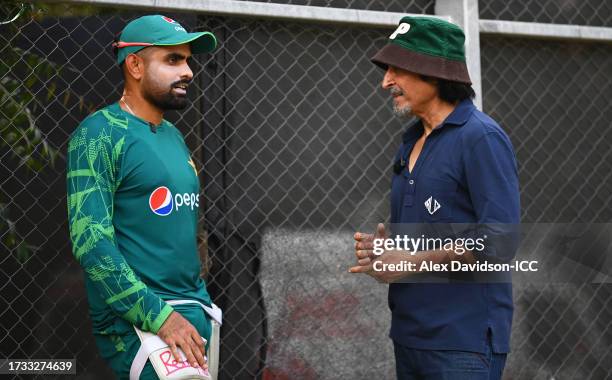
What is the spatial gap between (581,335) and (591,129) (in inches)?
46.7

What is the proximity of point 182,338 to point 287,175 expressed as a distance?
1.78 metres

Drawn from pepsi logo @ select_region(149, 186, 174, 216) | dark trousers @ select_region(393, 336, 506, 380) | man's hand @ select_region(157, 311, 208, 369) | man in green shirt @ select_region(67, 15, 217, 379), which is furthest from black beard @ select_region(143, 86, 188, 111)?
dark trousers @ select_region(393, 336, 506, 380)

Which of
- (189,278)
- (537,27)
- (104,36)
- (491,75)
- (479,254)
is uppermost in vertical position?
(537,27)

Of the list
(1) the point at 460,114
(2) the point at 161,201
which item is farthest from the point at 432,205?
(2) the point at 161,201

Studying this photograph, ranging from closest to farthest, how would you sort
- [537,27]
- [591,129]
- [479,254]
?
1. [479,254]
2. [537,27]
3. [591,129]

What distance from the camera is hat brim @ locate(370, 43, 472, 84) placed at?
306 centimetres

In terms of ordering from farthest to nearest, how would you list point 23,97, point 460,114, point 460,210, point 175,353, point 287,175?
point 287,175
point 23,97
point 460,114
point 460,210
point 175,353

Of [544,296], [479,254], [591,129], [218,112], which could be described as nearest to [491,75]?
[591,129]

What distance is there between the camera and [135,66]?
3.01m

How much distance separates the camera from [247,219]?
4238 mm

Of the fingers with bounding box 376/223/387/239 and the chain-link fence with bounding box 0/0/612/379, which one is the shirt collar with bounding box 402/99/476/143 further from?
the chain-link fence with bounding box 0/0/612/379

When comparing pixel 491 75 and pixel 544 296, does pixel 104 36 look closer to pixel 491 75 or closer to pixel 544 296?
pixel 491 75

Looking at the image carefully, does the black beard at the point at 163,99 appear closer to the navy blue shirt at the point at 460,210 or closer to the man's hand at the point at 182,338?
the man's hand at the point at 182,338

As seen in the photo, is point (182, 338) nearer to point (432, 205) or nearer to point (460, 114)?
point (432, 205)
